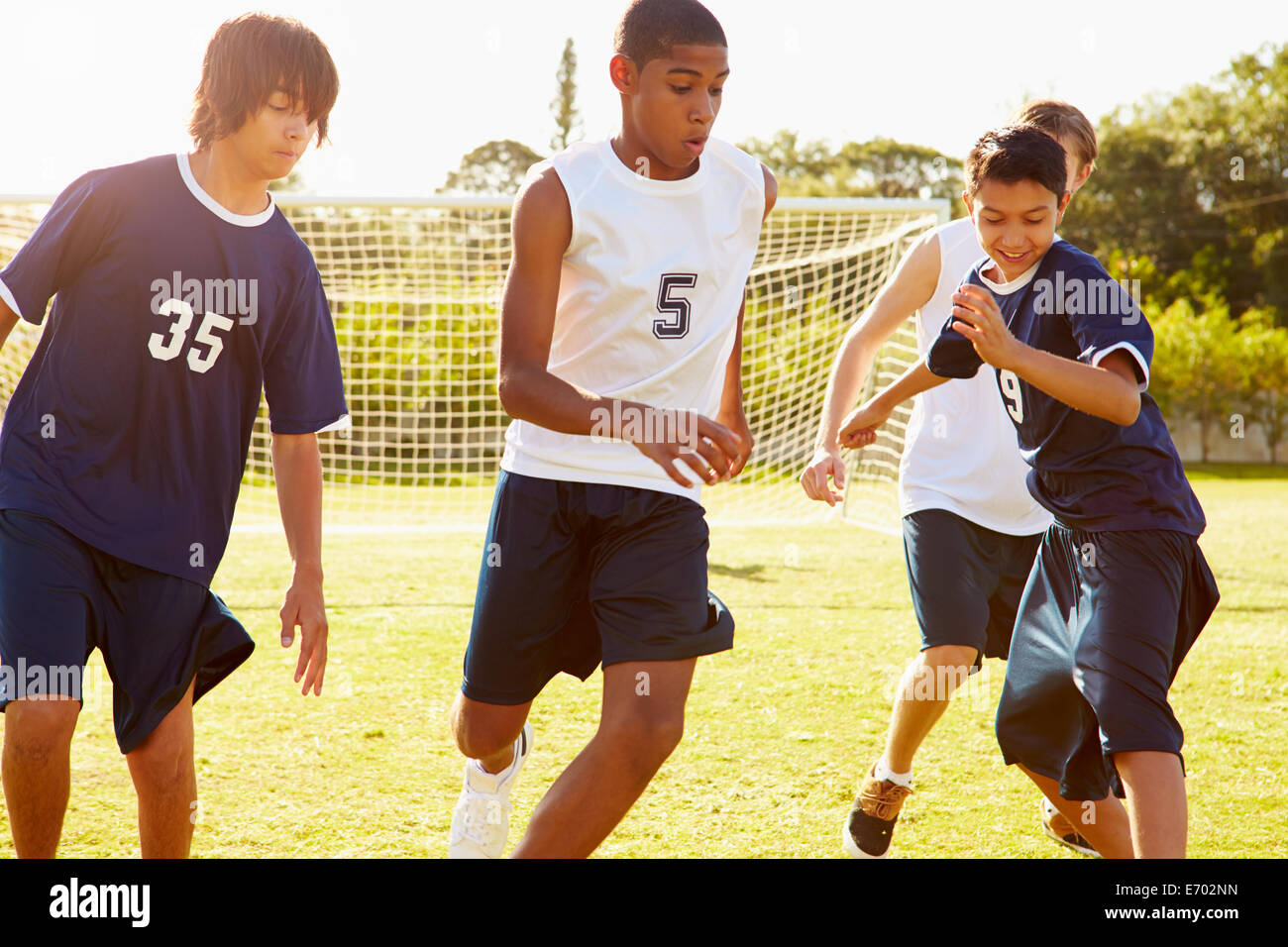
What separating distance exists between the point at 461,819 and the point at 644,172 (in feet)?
5.78

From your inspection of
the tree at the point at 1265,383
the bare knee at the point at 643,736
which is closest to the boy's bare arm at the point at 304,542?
the bare knee at the point at 643,736

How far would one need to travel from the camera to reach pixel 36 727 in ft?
8.34

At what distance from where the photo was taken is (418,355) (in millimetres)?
12523

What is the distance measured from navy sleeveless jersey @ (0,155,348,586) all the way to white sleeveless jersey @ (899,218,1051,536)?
A: 6.52ft

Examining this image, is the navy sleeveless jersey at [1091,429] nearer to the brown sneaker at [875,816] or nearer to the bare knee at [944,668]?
the bare knee at [944,668]

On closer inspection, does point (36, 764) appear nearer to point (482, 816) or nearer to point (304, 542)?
point (304, 542)

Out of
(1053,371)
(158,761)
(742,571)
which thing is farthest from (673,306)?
(742,571)

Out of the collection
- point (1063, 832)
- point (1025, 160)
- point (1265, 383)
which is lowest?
point (1265, 383)

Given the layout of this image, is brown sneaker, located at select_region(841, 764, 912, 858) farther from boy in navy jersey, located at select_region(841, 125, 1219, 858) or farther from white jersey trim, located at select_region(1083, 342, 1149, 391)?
white jersey trim, located at select_region(1083, 342, 1149, 391)

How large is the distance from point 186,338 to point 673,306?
1111 millimetres

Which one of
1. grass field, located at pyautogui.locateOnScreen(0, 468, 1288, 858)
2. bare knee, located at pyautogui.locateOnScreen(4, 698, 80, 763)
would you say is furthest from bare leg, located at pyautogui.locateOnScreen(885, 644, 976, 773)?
bare knee, located at pyautogui.locateOnScreen(4, 698, 80, 763)

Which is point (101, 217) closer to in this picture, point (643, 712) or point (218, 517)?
point (218, 517)

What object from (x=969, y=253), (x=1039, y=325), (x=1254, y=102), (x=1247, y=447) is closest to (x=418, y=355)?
(x=969, y=253)

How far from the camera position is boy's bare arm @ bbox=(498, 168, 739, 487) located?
8.13ft
